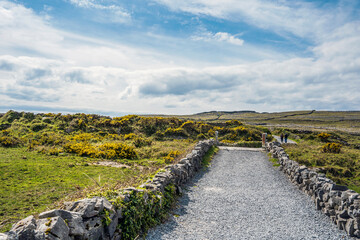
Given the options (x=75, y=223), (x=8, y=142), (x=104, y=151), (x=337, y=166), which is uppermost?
(x=75, y=223)

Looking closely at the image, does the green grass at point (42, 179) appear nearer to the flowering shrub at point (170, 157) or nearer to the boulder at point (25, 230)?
the flowering shrub at point (170, 157)

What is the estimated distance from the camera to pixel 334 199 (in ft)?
26.6

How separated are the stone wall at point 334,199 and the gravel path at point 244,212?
0.28 metres

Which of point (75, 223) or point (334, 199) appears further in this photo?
point (334, 199)

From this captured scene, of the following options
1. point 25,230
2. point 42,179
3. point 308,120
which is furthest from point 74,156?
point 308,120

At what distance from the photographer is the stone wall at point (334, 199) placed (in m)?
7.00

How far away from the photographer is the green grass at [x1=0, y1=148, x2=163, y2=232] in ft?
24.7

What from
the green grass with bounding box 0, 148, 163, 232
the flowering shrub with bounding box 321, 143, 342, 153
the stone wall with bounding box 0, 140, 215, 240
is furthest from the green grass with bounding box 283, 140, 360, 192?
the stone wall with bounding box 0, 140, 215, 240

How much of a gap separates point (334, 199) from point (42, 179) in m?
11.7

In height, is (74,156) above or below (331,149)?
above

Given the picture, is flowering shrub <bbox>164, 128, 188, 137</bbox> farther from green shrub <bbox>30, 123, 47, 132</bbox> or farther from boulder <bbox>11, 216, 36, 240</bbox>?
boulder <bbox>11, 216, 36, 240</bbox>

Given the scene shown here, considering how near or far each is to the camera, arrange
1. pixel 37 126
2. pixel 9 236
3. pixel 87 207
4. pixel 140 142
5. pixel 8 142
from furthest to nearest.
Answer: pixel 37 126 < pixel 140 142 < pixel 8 142 < pixel 87 207 < pixel 9 236

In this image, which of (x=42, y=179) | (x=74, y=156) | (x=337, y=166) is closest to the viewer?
(x=42, y=179)

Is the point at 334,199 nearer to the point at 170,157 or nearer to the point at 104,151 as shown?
the point at 170,157
